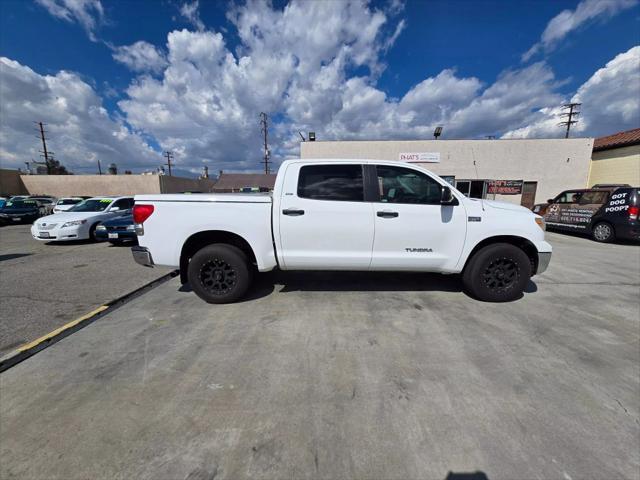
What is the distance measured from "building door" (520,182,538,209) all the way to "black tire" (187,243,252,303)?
64.5 ft

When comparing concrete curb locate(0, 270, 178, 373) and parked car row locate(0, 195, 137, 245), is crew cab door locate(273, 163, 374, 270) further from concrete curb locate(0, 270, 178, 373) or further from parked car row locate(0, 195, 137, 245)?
parked car row locate(0, 195, 137, 245)

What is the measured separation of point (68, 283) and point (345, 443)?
18.7 ft

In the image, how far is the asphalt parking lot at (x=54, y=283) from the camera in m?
3.39

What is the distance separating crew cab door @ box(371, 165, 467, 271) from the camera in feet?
12.0

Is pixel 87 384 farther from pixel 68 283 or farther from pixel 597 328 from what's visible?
pixel 597 328

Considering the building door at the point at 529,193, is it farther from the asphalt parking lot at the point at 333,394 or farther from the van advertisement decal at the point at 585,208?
the asphalt parking lot at the point at 333,394

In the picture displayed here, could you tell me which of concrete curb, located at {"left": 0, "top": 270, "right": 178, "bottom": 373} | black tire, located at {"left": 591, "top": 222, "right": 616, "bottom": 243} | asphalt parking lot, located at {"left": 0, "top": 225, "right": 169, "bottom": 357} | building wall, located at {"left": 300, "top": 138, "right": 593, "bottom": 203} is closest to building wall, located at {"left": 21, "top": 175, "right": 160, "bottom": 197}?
building wall, located at {"left": 300, "top": 138, "right": 593, "bottom": 203}

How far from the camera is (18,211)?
47.5 feet

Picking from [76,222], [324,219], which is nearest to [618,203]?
[324,219]

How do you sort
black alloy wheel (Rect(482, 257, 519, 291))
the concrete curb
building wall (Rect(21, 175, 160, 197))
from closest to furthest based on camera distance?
1. the concrete curb
2. black alloy wheel (Rect(482, 257, 519, 291))
3. building wall (Rect(21, 175, 160, 197))

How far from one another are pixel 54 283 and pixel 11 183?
4437cm

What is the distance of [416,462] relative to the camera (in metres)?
1.66

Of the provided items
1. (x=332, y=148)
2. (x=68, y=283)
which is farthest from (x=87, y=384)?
(x=332, y=148)

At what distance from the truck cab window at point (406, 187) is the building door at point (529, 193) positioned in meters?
17.7
